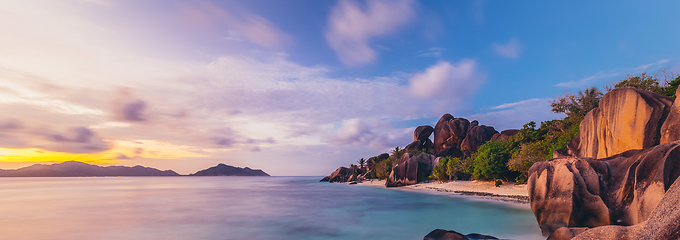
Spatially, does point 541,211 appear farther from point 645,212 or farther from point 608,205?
point 645,212

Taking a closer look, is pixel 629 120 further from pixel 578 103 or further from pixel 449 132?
pixel 449 132

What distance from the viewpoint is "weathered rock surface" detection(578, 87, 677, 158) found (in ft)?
40.5

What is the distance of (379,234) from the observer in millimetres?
14086

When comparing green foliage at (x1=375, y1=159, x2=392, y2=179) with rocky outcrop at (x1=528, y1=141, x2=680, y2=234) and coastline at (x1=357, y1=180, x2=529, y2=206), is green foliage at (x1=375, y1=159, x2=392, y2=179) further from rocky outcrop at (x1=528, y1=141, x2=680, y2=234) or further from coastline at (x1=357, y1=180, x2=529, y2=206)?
rocky outcrop at (x1=528, y1=141, x2=680, y2=234)

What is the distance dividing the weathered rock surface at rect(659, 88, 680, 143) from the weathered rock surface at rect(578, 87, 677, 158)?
5 cm

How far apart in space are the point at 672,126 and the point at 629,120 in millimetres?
1447

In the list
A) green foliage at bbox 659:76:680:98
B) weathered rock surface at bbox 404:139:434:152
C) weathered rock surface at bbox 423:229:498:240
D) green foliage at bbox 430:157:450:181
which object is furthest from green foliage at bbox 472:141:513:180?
weathered rock surface at bbox 404:139:434:152

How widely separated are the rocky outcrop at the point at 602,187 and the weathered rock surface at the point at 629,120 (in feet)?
10.9

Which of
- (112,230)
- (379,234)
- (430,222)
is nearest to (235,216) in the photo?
(112,230)

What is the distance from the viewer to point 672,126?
11.6 meters

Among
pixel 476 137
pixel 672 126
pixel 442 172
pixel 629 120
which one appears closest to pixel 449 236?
pixel 672 126

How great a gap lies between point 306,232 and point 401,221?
6.03 meters

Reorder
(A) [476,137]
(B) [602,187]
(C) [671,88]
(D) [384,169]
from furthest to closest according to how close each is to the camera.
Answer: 1. (D) [384,169]
2. (A) [476,137]
3. (C) [671,88]
4. (B) [602,187]

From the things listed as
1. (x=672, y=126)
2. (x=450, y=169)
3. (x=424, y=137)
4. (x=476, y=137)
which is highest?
(x=424, y=137)
